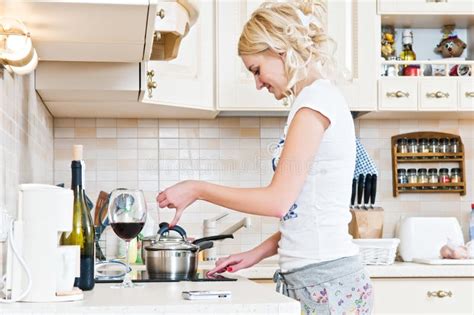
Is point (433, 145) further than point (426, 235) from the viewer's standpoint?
Yes

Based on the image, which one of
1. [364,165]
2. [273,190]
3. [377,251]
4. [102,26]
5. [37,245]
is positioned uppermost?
[102,26]

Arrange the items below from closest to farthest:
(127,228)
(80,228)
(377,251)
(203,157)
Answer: (80,228) → (127,228) → (377,251) → (203,157)

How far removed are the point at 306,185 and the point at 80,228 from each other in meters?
0.52

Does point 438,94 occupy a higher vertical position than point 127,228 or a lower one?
higher

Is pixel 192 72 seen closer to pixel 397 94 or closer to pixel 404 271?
pixel 397 94

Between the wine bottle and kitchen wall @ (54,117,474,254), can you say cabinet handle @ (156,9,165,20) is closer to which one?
the wine bottle

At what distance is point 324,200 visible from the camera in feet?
6.42

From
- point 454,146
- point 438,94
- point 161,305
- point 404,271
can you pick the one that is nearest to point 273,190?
point 161,305

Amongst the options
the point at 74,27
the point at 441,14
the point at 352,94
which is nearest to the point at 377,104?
the point at 352,94

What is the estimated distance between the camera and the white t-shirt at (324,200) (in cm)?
195

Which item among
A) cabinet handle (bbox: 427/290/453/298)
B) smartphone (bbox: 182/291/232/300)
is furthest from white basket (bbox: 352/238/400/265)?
smartphone (bbox: 182/291/232/300)

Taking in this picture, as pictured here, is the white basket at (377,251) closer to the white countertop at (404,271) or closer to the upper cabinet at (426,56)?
the white countertop at (404,271)

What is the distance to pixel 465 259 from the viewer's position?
333 centimetres

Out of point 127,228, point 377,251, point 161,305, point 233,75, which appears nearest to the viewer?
point 161,305
